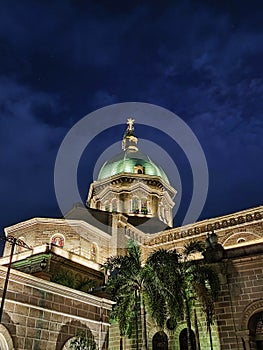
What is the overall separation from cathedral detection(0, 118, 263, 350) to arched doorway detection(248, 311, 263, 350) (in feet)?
0.14

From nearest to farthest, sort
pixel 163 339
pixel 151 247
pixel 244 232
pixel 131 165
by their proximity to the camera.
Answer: pixel 163 339
pixel 244 232
pixel 151 247
pixel 131 165

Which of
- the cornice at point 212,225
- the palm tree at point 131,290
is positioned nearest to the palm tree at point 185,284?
the palm tree at point 131,290

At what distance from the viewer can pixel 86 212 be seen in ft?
101

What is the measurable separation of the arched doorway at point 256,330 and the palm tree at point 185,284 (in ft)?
6.08

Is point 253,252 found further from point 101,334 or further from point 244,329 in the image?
point 101,334

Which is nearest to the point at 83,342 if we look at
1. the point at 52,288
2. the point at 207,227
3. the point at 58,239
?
the point at 52,288

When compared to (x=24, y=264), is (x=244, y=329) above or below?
below

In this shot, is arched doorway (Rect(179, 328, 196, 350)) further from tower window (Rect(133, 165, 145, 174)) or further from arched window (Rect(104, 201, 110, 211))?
tower window (Rect(133, 165, 145, 174))

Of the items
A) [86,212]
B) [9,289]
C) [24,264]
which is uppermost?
[86,212]

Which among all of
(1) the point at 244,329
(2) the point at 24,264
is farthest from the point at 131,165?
(1) the point at 244,329

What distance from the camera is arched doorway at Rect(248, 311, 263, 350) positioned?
16094mm

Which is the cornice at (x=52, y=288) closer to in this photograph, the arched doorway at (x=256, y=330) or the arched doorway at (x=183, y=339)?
the arched doorway at (x=183, y=339)

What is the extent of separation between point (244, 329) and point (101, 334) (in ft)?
24.6

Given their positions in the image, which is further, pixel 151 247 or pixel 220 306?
pixel 151 247
